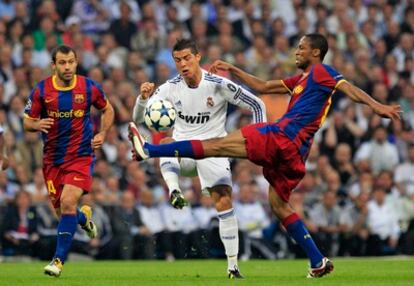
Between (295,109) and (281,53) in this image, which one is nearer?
(295,109)

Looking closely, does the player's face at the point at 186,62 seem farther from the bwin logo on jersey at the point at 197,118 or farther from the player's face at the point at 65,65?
the player's face at the point at 65,65

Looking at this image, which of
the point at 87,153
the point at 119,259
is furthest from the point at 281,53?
the point at 87,153

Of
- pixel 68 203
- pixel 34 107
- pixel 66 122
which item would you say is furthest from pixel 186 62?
pixel 68 203

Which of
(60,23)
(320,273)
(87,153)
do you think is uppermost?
(60,23)

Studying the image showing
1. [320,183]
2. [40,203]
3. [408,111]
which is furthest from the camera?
[408,111]

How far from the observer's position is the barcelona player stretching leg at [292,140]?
12.8m

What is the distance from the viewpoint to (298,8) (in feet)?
87.6

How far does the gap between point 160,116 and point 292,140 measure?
1563 millimetres

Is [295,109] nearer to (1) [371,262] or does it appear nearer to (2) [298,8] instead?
(1) [371,262]

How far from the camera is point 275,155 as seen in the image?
13.1 metres

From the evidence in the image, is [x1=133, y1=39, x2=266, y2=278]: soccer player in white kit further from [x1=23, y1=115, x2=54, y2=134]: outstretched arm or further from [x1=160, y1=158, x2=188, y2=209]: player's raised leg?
[x1=23, y1=115, x2=54, y2=134]: outstretched arm

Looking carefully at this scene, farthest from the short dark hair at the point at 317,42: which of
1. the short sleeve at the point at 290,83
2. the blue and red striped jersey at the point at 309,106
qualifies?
the short sleeve at the point at 290,83

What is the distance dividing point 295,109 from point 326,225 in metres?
8.58

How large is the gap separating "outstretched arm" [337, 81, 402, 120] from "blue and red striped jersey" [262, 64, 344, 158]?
0.20 metres
